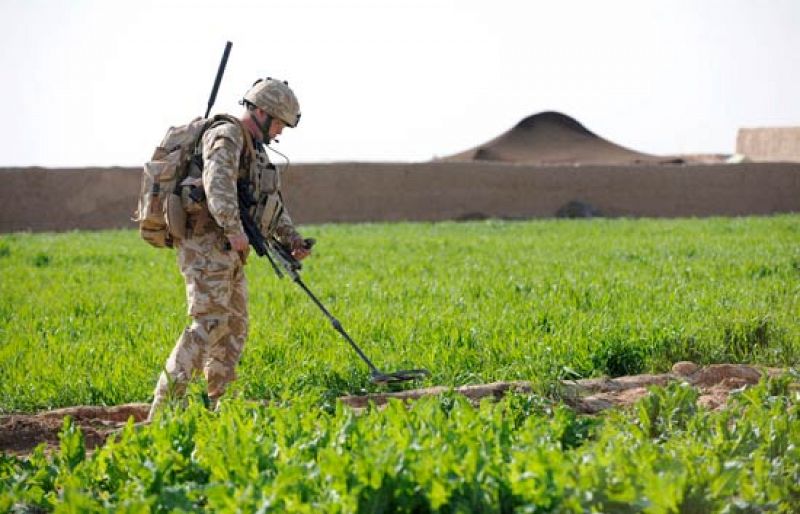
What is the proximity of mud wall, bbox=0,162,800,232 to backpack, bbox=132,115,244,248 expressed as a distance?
19562 mm

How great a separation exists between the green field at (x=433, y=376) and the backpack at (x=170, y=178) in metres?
1.00

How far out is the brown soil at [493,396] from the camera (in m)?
5.79

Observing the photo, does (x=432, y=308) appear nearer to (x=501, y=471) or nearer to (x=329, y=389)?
(x=329, y=389)

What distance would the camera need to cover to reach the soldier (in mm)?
5738

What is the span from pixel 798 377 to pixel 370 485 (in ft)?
10.9

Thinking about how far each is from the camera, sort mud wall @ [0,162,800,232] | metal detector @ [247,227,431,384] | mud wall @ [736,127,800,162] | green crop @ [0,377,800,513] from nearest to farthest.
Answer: green crop @ [0,377,800,513]
metal detector @ [247,227,431,384]
mud wall @ [0,162,800,232]
mud wall @ [736,127,800,162]

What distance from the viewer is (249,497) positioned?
3.44m

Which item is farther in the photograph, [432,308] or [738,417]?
[432,308]

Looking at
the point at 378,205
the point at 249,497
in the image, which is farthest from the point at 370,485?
the point at 378,205

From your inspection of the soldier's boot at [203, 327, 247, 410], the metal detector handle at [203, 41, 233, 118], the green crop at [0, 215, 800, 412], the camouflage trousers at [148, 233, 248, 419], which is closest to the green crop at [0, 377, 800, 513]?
the green crop at [0, 215, 800, 412]

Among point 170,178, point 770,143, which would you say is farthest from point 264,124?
point 770,143

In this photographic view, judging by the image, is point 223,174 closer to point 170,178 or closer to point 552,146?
point 170,178

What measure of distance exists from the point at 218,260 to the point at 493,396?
160 cm

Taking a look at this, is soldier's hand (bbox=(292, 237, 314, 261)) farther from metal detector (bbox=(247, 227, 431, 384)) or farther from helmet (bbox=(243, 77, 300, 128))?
helmet (bbox=(243, 77, 300, 128))
